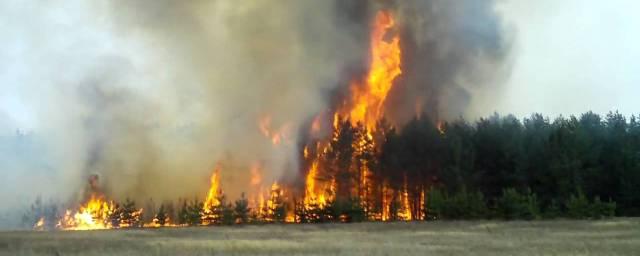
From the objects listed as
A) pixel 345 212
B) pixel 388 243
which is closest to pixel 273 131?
pixel 345 212

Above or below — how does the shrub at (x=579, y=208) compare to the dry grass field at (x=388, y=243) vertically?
above

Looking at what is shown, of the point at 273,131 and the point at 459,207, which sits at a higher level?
the point at 273,131

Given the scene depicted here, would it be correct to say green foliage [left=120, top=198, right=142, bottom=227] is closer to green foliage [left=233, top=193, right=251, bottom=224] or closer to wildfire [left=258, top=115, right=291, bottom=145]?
green foliage [left=233, top=193, right=251, bottom=224]

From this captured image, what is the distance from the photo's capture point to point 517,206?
5759 centimetres

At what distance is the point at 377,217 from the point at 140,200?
2368 centimetres

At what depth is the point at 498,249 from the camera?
30047 millimetres

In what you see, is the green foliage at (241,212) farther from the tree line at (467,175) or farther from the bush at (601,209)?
the bush at (601,209)

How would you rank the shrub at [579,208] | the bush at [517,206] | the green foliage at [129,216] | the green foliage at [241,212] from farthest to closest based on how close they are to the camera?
the green foliage at [129,216] < the green foliage at [241,212] < the bush at [517,206] < the shrub at [579,208]

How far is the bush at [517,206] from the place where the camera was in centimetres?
5725

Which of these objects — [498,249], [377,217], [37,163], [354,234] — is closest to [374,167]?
[377,217]

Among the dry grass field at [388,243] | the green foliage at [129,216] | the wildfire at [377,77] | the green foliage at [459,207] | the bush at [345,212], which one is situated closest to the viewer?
the dry grass field at [388,243]

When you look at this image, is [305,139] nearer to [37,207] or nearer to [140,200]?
[140,200]

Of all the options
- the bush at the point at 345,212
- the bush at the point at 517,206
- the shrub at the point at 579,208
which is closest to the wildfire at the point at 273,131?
the bush at the point at 345,212

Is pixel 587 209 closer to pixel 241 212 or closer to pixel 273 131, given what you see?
pixel 241 212
